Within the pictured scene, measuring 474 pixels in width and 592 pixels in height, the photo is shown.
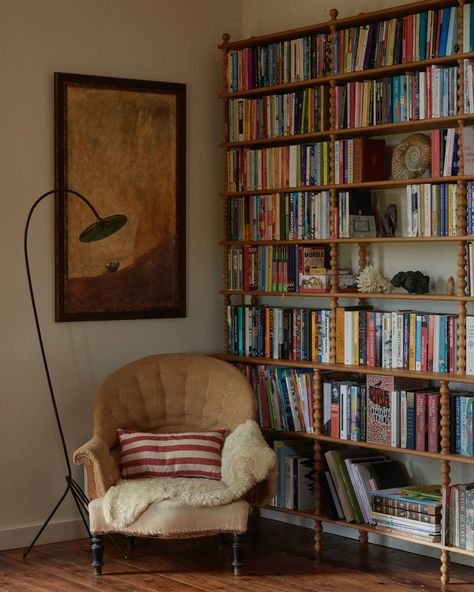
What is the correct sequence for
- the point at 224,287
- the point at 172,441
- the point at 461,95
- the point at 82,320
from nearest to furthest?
the point at 461,95 < the point at 172,441 < the point at 82,320 < the point at 224,287

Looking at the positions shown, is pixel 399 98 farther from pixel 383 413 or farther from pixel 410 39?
pixel 383 413

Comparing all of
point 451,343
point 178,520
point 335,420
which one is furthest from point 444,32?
point 178,520

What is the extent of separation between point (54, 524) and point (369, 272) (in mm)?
1987

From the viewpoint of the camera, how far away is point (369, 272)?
16.7 ft

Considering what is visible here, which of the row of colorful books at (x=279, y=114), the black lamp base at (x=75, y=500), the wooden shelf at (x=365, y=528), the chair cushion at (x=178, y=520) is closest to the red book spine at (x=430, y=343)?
the wooden shelf at (x=365, y=528)

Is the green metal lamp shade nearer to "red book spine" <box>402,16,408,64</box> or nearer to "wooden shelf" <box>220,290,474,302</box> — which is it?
"wooden shelf" <box>220,290,474,302</box>

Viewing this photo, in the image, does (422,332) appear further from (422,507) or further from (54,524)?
(54,524)

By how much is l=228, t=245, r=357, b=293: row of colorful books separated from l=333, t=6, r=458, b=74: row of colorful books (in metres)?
0.92

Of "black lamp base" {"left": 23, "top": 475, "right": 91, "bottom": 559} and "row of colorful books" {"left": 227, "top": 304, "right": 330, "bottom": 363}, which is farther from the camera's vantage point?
"row of colorful books" {"left": 227, "top": 304, "right": 330, "bottom": 363}

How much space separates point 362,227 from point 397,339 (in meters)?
0.59

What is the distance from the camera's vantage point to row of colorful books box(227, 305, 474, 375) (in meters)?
4.71

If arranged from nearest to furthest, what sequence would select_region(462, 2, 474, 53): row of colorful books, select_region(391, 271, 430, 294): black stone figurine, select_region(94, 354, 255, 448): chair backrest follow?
1. select_region(462, 2, 474, 53): row of colorful books
2. select_region(391, 271, 430, 294): black stone figurine
3. select_region(94, 354, 255, 448): chair backrest

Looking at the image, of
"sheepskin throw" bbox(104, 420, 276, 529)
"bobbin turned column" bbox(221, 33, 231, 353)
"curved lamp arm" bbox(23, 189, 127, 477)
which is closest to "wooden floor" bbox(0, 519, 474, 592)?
"sheepskin throw" bbox(104, 420, 276, 529)

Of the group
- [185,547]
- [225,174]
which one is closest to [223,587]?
[185,547]
